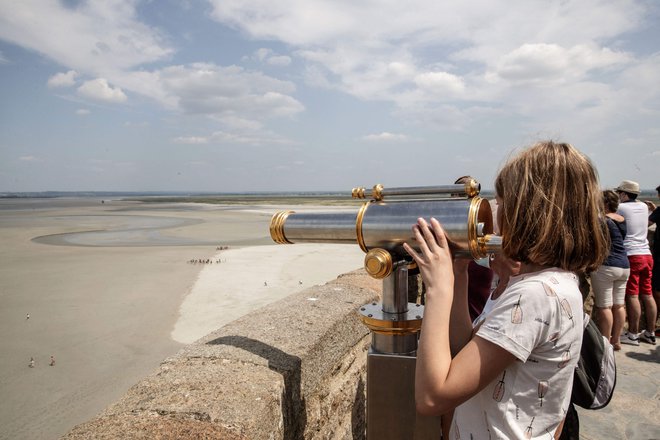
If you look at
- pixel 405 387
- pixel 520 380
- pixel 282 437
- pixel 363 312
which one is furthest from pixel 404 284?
pixel 282 437

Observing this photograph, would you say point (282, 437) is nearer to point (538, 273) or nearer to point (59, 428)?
point (538, 273)

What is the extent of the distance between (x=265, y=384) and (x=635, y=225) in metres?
4.19

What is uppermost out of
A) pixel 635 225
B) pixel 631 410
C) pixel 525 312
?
pixel 525 312

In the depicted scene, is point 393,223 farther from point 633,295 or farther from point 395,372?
point 633,295

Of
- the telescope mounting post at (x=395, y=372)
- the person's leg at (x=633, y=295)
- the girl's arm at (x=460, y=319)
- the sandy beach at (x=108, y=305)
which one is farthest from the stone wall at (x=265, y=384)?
the sandy beach at (x=108, y=305)

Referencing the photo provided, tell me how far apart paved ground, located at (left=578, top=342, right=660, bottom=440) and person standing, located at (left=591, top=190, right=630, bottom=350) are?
0.40 metres

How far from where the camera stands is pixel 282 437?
1282 mm

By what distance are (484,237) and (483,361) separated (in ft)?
0.97

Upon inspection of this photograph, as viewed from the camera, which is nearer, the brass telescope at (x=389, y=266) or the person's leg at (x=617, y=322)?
the brass telescope at (x=389, y=266)

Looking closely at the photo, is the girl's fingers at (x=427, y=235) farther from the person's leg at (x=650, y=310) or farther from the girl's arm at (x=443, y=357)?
the person's leg at (x=650, y=310)

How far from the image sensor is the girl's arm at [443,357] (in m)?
0.94

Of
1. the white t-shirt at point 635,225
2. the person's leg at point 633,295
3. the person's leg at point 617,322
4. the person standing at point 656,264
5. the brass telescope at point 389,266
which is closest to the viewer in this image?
the brass telescope at point 389,266

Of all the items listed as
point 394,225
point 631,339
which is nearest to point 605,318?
point 631,339

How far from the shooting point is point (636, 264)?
4152 mm
